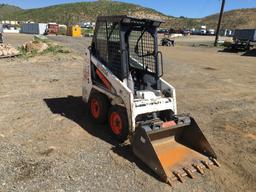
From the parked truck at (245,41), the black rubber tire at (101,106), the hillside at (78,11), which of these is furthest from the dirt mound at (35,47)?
the hillside at (78,11)

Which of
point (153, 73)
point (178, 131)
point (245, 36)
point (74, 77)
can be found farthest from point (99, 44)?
point (245, 36)

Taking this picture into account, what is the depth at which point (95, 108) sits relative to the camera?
7602 mm

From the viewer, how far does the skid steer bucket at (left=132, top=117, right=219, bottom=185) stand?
5.38m

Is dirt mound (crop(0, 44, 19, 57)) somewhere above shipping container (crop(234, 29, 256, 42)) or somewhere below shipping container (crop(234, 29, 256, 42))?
below

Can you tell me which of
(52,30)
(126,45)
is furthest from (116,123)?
(52,30)

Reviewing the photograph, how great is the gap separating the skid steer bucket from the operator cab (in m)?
1.22

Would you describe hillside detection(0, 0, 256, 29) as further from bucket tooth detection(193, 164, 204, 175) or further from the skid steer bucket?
bucket tooth detection(193, 164, 204, 175)

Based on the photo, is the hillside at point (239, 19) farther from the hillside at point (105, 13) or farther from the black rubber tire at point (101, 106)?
the black rubber tire at point (101, 106)

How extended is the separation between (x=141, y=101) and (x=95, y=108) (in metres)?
1.70

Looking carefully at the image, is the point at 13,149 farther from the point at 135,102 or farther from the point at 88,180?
the point at 135,102

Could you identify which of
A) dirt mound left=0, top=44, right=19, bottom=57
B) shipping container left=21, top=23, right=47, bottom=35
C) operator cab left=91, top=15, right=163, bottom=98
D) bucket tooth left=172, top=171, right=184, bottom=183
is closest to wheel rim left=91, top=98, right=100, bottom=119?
operator cab left=91, top=15, right=163, bottom=98

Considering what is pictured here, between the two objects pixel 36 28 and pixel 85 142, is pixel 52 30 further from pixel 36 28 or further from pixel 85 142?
pixel 85 142

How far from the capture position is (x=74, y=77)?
13852 millimetres

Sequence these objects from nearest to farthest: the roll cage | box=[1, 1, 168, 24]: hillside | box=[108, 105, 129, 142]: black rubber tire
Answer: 1. box=[108, 105, 129, 142]: black rubber tire
2. the roll cage
3. box=[1, 1, 168, 24]: hillside
